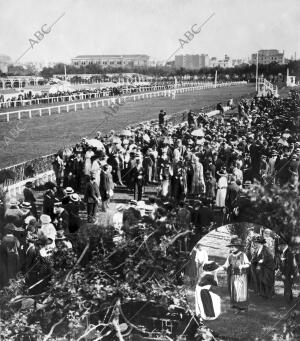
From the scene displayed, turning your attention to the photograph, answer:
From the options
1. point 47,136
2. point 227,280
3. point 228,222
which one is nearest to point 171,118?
point 47,136

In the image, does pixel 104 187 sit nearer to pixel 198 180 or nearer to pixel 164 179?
pixel 164 179

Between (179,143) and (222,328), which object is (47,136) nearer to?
(179,143)

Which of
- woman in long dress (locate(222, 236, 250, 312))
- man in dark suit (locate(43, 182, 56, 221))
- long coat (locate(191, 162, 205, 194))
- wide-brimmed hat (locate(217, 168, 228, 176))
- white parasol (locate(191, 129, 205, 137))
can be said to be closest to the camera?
woman in long dress (locate(222, 236, 250, 312))

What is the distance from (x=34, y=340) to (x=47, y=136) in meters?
10.6

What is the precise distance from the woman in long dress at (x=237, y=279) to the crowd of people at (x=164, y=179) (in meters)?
0.02

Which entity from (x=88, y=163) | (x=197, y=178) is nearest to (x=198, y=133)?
(x=88, y=163)

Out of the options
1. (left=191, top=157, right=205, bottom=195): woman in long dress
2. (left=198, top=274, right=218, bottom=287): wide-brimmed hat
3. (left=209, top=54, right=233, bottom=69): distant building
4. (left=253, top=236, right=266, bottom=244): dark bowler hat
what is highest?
(left=209, top=54, right=233, bottom=69): distant building

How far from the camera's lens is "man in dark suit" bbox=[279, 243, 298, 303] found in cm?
712

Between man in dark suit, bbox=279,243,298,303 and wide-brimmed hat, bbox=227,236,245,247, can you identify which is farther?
wide-brimmed hat, bbox=227,236,245,247

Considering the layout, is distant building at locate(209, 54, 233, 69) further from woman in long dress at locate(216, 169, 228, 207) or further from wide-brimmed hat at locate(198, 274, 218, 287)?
wide-brimmed hat at locate(198, 274, 218, 287)

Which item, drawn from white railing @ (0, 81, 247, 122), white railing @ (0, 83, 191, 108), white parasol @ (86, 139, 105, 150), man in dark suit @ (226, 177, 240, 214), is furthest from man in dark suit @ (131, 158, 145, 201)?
white railing @ (0, 83, 191, 108)

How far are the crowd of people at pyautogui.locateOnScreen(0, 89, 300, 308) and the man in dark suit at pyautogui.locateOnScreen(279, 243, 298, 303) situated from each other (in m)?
0.26

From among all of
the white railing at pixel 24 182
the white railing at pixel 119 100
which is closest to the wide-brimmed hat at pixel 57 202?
the white railing at pixel 24 182

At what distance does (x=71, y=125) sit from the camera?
1936cm
